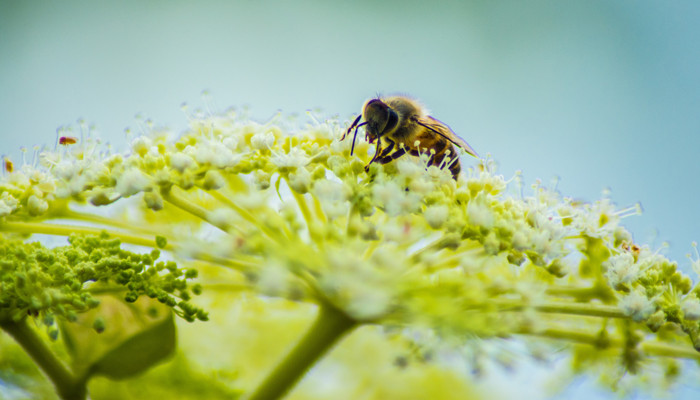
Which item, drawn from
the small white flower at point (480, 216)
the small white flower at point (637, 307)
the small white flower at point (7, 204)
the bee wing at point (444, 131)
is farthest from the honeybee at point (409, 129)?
the small white flower at point (7, 204)

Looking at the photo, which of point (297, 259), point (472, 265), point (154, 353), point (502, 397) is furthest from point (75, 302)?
point (502, 397)

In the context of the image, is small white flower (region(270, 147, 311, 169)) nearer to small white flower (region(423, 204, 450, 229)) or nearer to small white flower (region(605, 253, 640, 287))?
small white flower (region(423, 204, 450, 229))

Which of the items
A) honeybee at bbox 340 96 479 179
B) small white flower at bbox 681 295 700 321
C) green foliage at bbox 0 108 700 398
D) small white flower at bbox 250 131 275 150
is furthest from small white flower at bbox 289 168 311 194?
small white flower at bbox 681 295 700 321

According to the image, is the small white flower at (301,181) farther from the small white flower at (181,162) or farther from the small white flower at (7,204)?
the small white flower at (7,204)

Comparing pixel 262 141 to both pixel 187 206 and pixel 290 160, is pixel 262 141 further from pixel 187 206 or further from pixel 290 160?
pixel 187 206

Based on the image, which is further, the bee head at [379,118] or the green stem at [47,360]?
the bee head at [379,118]

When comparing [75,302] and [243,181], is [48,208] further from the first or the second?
[243,181]

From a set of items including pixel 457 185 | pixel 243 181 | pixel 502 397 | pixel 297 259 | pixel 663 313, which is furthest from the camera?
pixel 502 397
